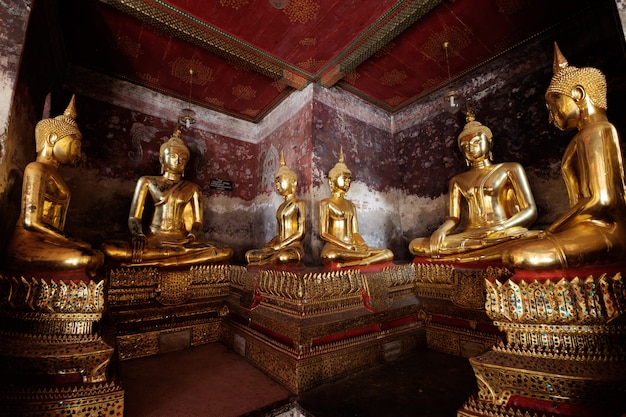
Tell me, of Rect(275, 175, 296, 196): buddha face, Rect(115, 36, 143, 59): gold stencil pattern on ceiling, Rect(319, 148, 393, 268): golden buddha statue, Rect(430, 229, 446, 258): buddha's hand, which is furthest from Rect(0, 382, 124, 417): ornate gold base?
Rect(115, 36, 143, 59): gold stencil pattern on ceiling

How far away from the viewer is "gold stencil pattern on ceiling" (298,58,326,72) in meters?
4.04

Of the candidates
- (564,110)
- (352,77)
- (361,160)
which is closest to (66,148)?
(352,77)

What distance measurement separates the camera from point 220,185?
5.26 m

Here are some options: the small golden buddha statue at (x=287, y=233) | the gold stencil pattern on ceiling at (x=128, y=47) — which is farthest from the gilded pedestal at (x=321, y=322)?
the gold stencil pattern on ceiling at (x=128, y=47)

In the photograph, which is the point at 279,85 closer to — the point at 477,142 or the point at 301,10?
the point at 301,10

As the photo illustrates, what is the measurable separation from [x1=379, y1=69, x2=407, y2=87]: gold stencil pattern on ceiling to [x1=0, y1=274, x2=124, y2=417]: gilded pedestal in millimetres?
4413

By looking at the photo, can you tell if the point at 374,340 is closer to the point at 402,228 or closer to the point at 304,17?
the point at 402,228

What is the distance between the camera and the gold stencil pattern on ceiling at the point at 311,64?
4043 millimetres

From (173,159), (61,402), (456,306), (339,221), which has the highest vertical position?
(173,159)

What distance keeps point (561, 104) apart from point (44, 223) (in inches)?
158

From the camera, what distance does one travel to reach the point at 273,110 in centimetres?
538

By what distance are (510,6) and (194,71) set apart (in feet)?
13.3

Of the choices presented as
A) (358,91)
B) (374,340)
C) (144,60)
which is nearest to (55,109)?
(144,60)

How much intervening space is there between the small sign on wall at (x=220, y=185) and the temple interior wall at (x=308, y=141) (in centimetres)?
2
